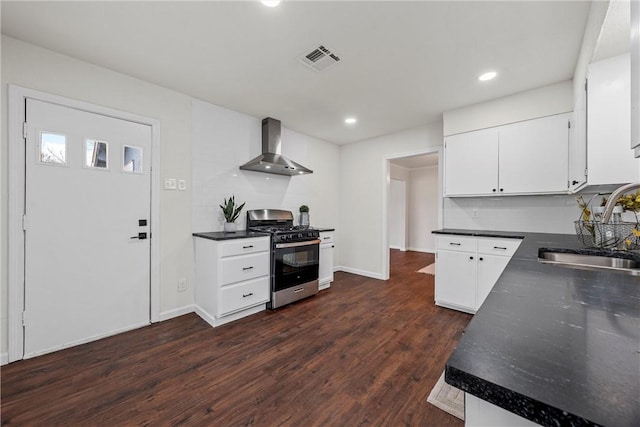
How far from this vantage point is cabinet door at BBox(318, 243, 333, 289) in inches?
147

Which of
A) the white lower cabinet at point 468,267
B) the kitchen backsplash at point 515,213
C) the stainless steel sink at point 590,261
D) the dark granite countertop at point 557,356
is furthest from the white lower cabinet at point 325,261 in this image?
the dark granite countertop at point 557,356

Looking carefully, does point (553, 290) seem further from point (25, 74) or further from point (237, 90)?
point (25, 74)

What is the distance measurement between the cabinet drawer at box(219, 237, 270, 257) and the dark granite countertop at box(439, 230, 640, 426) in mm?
2350

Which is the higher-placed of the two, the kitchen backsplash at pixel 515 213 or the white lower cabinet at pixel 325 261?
the kitchen backsplash at pixel 515 213

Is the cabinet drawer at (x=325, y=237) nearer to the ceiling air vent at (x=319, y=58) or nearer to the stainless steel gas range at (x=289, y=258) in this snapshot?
the stainless steel gas range at (x=289, y=258)

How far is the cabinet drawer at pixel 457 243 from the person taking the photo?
279cm

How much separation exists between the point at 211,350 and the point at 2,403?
3.84ft

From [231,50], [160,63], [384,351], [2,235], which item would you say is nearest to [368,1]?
Answer: [231,50]

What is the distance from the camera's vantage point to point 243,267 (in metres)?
2.74

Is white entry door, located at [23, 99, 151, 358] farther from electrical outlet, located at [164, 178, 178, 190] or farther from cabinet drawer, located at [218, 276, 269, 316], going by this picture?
cabinet drawer, located at [218, 276, 269, 316]

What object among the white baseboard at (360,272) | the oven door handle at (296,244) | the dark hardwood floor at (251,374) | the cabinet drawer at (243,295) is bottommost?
the dark hardwood floor at (251,374)

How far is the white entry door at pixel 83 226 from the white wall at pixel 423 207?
6450 mm

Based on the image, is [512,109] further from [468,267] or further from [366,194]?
[366,194]

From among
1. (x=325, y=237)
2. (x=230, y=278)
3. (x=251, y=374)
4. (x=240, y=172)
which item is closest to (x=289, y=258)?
(x=230, y=278)
